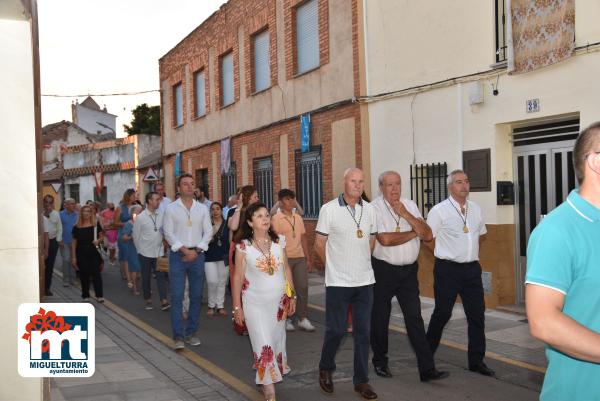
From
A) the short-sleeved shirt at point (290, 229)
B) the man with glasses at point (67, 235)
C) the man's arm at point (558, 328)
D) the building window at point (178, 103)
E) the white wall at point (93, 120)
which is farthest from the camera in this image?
the white wall at point (93, 120)

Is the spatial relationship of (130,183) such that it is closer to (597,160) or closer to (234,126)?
(234,126)

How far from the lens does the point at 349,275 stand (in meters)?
5.60

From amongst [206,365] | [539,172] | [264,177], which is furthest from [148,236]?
[264,177]

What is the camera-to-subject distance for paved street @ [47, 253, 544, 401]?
5801 mm

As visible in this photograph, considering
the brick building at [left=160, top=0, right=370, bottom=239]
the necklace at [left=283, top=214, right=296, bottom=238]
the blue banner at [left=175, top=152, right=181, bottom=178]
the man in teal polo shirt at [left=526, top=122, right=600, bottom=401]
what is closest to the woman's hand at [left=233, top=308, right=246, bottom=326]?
the necklace at [left=283, top=214, right=296, bottom=238]

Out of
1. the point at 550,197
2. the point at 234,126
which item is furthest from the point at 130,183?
the point at 550,197

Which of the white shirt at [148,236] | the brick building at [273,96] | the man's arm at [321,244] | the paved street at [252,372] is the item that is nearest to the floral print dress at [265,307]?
the man's arm at [321,244]

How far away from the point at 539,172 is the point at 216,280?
4.86 meters

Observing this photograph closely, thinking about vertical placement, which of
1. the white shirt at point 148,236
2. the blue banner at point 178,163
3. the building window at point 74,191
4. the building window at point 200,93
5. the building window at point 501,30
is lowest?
the white shirt at point 148,236

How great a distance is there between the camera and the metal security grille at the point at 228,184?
19.6m

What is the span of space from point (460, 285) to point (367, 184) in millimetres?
6443

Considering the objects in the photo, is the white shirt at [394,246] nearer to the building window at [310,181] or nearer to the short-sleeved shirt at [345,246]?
the short-sleeved shirt at [345,246]

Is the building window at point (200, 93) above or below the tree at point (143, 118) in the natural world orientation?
below

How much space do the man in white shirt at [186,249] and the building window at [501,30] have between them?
4846 millimetres
